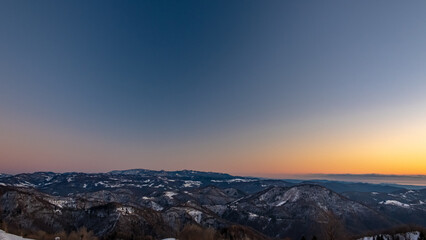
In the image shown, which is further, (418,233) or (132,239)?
(132,239)

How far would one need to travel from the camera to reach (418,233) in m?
176

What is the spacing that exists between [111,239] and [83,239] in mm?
38976

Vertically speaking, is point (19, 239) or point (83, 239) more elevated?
point (19, 239)

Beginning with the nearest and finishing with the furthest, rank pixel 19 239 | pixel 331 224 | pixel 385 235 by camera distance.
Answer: pixel 19 239
pixel 331 224
pixel 385 235

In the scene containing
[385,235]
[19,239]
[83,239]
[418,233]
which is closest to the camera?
[19,239]

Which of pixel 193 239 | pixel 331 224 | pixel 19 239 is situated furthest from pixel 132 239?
pixel 331 224

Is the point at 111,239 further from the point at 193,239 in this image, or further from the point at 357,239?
the point at 357,239

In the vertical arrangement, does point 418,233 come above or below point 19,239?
below

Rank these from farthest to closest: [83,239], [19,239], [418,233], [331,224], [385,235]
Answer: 1. [385,235]
2. [418,233]
3. [83,239]
4. [331,224]
5. [19,239]

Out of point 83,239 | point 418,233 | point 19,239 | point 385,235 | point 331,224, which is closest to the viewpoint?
point 19,239

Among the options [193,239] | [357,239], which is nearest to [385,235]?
[357,239]

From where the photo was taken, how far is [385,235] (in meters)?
188

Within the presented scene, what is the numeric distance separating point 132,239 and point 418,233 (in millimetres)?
191244

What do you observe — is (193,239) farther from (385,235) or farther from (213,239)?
(385,235)
